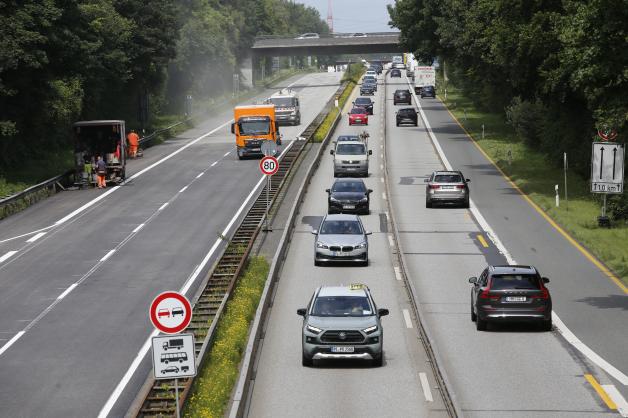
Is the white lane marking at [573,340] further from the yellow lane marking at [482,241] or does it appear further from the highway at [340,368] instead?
the highway at [340,368]

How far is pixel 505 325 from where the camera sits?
86.6ft

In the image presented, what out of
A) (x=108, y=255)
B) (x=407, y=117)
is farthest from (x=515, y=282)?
(x=407, y=117)

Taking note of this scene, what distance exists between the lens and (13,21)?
5162cm

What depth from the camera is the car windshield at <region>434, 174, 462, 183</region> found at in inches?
1897

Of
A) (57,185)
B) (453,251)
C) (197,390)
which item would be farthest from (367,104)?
(197,390)

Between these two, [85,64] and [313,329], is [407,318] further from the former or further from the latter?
[85,64]

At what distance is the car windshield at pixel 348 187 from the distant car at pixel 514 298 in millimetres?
20927

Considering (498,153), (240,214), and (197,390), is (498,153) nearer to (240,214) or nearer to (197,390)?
(240,214)

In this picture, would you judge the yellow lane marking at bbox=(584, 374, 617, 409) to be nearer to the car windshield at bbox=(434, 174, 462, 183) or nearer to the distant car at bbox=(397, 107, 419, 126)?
the car windshield at bbox=(434, 174, 462, 183)

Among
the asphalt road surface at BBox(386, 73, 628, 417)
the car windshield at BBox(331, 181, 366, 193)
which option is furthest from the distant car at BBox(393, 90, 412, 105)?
the car windshield at BBox(331, 181, 366, 193)

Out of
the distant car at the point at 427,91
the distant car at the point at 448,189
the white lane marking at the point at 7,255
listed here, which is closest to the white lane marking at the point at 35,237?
the white lane marking at the point at 7,255

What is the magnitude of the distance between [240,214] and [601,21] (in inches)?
736

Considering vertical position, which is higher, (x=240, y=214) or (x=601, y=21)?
(x=601, y=21)

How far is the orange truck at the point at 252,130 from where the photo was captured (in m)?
64.0
